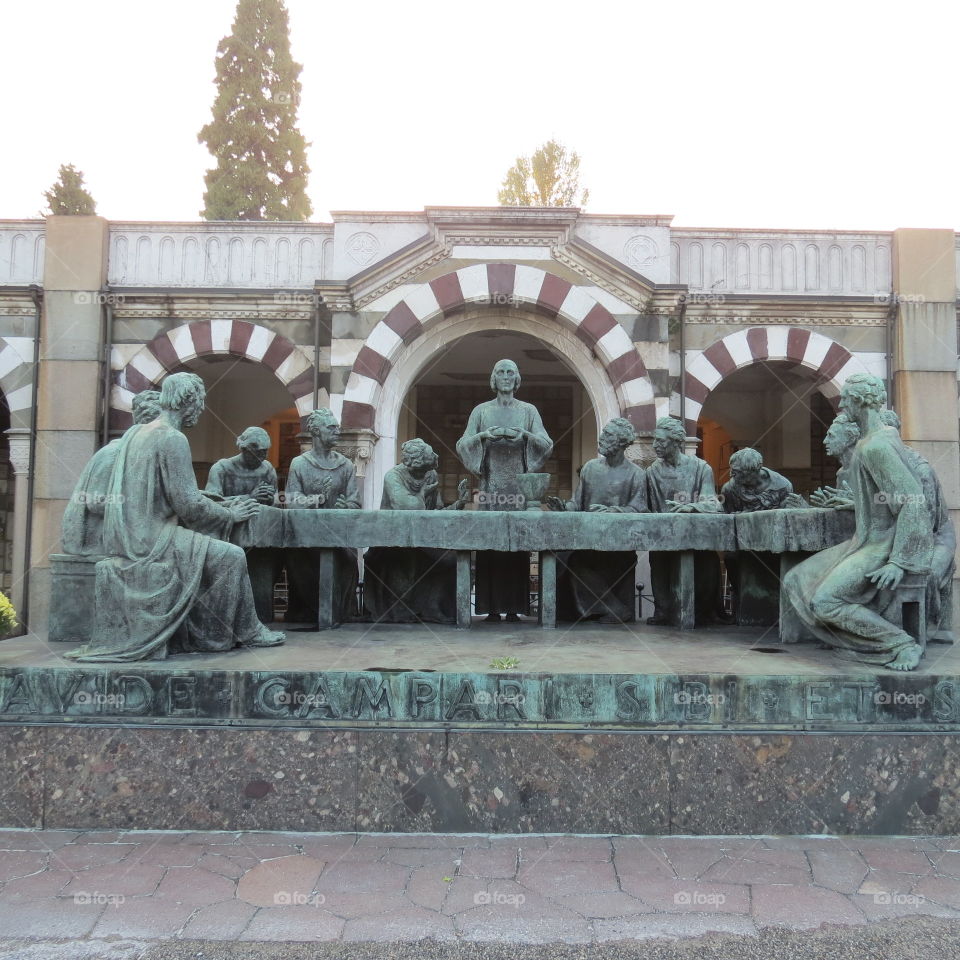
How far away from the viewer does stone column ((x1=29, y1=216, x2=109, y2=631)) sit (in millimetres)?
9188

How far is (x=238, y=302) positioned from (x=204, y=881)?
7.83 meters

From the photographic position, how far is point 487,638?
4.66 m

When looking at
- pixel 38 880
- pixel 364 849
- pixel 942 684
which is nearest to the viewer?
pixel 38 880

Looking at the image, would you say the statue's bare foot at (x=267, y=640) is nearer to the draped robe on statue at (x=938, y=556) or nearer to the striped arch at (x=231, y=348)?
the draped robe on statue at (x=938, y=556)

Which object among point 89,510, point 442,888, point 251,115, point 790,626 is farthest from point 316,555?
point 251,115

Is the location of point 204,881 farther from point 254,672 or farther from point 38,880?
point 254,672

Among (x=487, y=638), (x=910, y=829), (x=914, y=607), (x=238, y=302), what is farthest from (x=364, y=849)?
(x=238, y=302)

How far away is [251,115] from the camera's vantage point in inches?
629

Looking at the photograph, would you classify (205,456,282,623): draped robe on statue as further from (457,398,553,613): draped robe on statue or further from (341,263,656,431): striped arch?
(341,263,656,431): striped arch

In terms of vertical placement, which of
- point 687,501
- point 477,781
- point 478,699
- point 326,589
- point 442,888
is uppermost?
point 687,501

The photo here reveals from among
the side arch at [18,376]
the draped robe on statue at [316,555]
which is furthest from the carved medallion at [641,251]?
the side arch at [18,376]

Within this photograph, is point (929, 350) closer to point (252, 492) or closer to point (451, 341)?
point (451, 341)

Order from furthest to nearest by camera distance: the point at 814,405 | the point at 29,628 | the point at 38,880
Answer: the point at 814,405 → the point at 29,628 → the point at 38,880

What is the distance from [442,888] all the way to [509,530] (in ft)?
7.78
